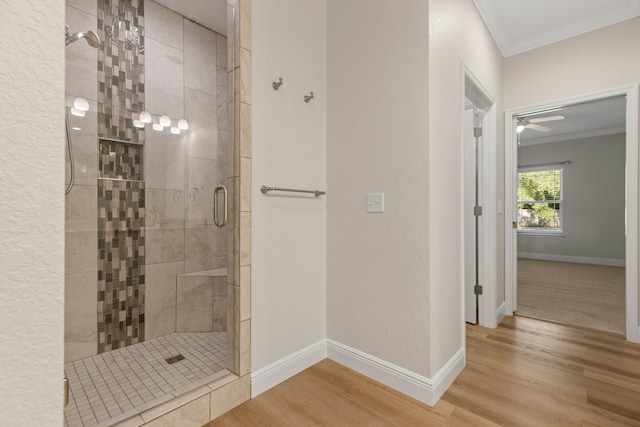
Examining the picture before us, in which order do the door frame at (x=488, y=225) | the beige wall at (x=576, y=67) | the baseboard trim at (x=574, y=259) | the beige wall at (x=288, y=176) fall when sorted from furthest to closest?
the baseboard trim at (x=574, y=259), the door frame at (x=488, y=225), the beige wall at (x=576, y=67), the beige wall at (x=288, y=176)

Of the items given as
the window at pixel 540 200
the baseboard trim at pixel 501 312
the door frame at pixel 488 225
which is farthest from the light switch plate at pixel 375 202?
the window at pixel 540 200

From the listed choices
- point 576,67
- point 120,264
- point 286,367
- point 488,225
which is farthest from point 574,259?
point 120,264

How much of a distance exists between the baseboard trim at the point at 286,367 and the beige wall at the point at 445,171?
2.60 feet

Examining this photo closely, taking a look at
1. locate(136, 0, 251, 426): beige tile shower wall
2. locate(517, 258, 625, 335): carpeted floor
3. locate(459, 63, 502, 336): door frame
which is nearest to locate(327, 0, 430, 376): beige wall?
locate(136, 0, 251, 426): beige tile shower wall

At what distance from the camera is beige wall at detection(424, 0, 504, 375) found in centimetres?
172

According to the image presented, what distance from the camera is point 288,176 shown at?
76.5 inches

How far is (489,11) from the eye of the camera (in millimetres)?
2564

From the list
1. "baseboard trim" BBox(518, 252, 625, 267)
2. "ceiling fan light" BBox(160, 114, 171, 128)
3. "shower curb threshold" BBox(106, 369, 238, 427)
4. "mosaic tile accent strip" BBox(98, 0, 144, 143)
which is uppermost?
"mosaic tile accent strip" BBox(98, 0, 144, 143)

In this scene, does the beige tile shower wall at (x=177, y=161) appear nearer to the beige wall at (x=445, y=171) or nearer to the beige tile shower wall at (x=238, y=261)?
the beige tile shower wall at (x=238, y=261)

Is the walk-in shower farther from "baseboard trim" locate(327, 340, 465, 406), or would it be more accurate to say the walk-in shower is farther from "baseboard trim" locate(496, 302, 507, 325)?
"baseboard trim" locate(496, 302, 507, 325)

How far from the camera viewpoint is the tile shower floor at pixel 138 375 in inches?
59.7

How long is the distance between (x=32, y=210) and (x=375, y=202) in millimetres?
1622

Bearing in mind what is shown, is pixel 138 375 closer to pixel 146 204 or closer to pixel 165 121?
pixel 146 204

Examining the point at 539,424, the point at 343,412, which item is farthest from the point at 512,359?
the point at 343,412
